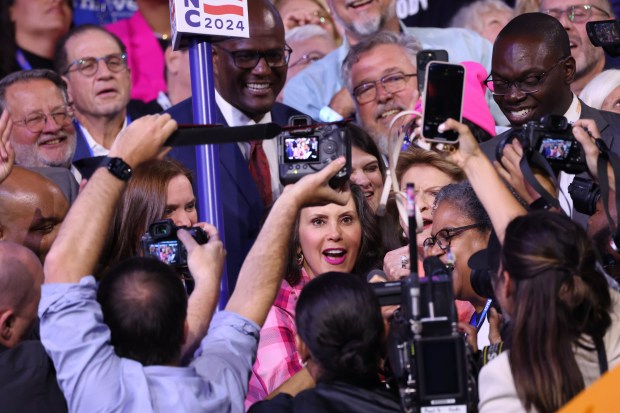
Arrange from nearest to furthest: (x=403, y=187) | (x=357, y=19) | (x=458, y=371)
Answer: (x=458, y=371), (x=403, y=187), (x=357, y=19)

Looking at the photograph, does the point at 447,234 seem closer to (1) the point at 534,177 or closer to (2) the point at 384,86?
(1) the point at 534,177

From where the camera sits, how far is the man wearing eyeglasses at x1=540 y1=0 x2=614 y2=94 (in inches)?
257

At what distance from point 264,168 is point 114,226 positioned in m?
1.13

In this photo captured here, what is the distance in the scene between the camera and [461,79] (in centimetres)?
386

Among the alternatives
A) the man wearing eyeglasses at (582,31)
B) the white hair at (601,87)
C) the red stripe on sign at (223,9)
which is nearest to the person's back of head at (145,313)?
the red stripe on sign at (223,9)

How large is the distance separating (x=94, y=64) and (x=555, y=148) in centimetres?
355

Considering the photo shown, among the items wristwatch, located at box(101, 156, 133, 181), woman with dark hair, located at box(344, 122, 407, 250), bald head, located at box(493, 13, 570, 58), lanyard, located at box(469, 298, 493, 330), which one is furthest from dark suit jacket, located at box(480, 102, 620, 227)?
wristwatch, located at box(101, 156, 133, 181)

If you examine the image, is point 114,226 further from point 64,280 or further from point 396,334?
point 396,334

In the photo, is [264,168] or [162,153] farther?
[264,168]

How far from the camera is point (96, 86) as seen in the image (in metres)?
6.76

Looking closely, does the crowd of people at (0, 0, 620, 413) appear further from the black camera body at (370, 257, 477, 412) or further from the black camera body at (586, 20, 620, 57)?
the black camera body at (586, 20, 620, 57)

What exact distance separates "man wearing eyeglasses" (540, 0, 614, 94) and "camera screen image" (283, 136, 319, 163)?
3.01 metres

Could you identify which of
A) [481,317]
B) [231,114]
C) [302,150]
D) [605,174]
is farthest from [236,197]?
[605,174]

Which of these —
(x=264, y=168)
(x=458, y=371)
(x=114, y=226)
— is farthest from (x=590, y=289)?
(x=264, y=168)
